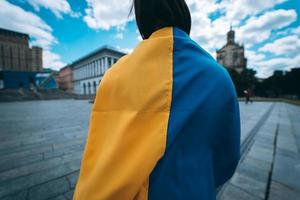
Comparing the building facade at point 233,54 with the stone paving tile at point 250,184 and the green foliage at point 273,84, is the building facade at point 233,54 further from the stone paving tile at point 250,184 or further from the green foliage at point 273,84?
the stone paving tile at point 250,184

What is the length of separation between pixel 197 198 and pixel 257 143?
13.0ft

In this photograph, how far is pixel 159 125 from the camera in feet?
1.78

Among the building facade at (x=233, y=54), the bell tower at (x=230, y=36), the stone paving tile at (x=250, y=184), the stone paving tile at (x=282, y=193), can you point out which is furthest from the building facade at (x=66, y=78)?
the stone paving tile at (x=282, y=193)

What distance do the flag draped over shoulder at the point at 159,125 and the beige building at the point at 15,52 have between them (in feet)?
220

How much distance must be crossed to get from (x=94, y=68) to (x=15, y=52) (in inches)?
1192

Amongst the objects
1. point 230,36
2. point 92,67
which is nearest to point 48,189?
point 92,67

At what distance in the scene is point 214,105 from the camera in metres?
0.59

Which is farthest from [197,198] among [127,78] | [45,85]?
[45,85]

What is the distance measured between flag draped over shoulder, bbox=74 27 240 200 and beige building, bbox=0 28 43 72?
220 feet

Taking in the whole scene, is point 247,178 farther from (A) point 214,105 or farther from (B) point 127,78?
(B) point 127,78

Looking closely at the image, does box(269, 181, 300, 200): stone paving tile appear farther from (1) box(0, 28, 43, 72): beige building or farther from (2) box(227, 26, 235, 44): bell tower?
(1) box(0, 28, 43, 72): beige building

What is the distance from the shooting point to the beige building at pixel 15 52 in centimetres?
5000

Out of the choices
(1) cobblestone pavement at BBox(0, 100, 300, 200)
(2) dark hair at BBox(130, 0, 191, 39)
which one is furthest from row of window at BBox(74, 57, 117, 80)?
(2) dark hair at BBox(130, 0, 191, 39)

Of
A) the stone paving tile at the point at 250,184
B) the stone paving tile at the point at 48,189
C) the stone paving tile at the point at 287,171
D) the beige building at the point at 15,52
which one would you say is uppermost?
the beige building at the point at 15,52
